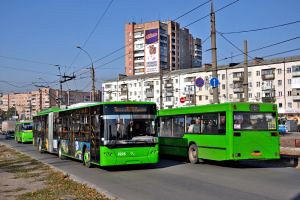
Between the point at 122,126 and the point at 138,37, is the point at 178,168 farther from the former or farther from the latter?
the point at 138,37

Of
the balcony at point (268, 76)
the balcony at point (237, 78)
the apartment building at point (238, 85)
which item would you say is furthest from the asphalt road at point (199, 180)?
the balcony at point (237, 78)

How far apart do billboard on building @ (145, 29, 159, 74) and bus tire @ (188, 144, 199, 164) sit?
10702cm

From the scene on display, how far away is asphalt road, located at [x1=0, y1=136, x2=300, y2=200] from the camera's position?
10312 mm

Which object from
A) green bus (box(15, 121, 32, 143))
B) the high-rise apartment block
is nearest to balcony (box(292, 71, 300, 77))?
the high-rise apartment block

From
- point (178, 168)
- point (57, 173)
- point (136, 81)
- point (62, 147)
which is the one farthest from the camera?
point (136, 81)

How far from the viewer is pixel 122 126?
1538cm

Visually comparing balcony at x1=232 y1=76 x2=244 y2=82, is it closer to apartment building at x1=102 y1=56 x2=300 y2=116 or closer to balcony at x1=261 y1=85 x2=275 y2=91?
apartment building at x1=102 y1=56 x2=300 y2=116

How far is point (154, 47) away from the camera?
417 feet

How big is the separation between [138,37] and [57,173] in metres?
123

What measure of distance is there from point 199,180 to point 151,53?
115 meters

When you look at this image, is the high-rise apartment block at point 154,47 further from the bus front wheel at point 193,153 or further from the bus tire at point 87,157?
the bus tire at point 87,157

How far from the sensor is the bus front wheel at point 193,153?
18.2 m

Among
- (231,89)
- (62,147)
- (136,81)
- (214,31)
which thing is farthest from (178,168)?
(136,81)

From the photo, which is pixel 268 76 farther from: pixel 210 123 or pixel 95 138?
pixel 95 138
